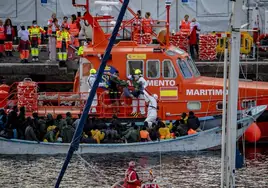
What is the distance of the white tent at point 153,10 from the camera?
42281 millimetres

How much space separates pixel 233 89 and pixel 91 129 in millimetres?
9450

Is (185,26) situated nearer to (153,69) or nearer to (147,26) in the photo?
(147,26)

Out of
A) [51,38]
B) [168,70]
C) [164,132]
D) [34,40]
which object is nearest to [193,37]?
[51,38]

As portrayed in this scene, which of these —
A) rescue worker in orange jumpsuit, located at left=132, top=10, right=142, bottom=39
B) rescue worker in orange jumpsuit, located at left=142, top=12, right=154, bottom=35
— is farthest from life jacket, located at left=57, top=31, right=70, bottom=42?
rescue worker in orange jumpsuit, located at left=132, top=10, right=142, bottom=39

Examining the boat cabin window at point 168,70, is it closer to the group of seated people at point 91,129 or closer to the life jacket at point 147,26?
the life jacket at point 147,26

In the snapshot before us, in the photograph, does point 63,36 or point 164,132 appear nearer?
point 164,132

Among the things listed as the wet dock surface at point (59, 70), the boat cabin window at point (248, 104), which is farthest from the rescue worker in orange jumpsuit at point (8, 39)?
the boat cabin window at point (248, 104)

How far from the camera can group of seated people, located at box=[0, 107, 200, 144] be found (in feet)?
93.6

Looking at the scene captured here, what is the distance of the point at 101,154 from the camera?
28594mm

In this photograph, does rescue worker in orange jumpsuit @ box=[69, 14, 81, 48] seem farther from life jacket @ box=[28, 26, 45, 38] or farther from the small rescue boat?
the small rescue boat

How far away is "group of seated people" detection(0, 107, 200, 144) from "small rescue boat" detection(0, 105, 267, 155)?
20 centimetres

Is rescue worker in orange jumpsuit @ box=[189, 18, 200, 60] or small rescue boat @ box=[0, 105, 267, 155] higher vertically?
rescue worker in orange jumpsuit @ box=[189, 18, 200, 60]

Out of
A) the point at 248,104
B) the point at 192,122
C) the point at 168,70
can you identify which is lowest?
the point at 192,122

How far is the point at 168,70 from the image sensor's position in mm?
29438
